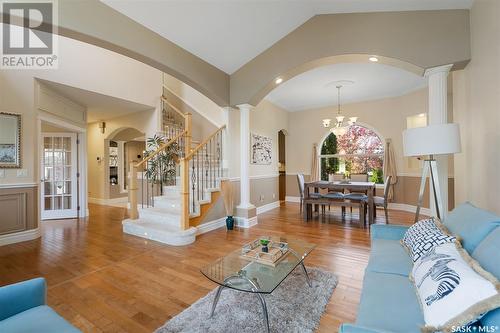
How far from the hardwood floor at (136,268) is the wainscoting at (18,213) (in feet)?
0.68

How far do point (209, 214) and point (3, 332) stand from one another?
3.34 metres

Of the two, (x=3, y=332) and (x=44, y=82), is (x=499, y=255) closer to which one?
(x=3, y=332)

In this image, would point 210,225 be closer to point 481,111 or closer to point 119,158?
point 481,111

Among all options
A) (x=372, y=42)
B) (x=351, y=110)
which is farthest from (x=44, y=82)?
(x=351, y=110)

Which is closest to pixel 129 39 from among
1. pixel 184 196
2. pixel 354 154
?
pixel 184 196

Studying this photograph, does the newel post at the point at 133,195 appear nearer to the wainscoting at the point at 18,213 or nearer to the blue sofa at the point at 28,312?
the wainscoting at the point at 18,213

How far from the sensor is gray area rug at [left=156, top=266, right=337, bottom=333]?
1.72 meters

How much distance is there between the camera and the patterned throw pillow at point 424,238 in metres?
1.62

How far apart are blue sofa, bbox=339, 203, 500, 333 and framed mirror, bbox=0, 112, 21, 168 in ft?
16.7

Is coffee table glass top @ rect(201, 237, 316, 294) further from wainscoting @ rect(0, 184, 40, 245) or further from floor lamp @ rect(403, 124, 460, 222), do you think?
wainscoting @ rect(0, 184, 40, 245)

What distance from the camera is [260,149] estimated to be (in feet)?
21.0

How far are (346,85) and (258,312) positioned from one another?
528cm

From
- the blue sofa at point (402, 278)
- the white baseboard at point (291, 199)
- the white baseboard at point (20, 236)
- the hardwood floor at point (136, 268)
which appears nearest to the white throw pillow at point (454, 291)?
the blue sofa at point (402, 278)

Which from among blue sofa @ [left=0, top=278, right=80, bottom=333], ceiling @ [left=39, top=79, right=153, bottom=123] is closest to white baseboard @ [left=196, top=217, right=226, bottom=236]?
blue sofa @ [left=0, top=278, right=80, bottom=333]
